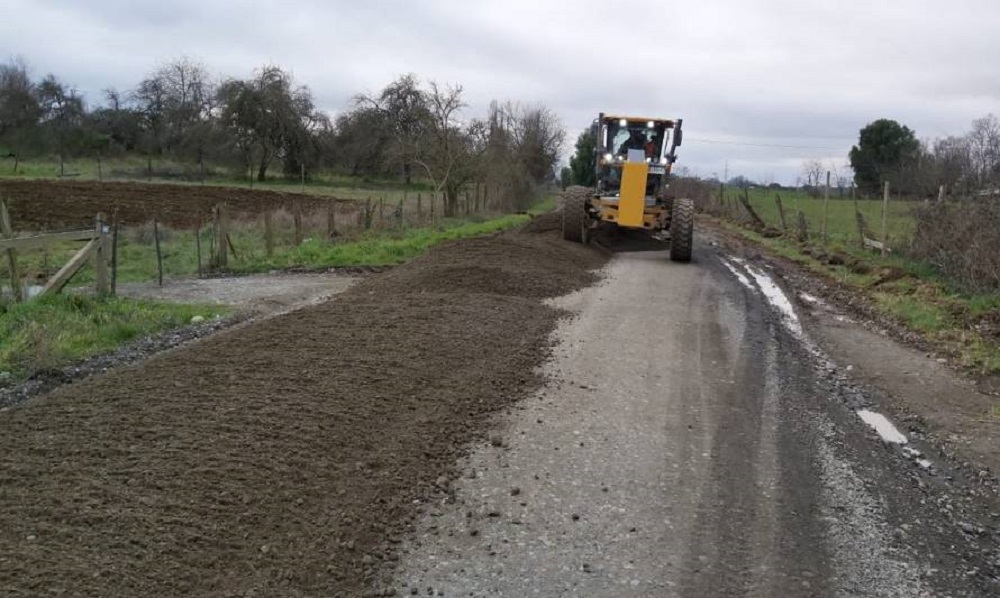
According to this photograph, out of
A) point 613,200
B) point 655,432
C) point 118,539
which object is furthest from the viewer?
point 613,200

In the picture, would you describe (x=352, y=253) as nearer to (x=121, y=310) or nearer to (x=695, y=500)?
(x=121, y=310)

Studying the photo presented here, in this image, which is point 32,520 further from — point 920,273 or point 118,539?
point 920,273

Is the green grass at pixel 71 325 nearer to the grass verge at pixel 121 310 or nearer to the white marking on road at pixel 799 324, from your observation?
the grass verge at pixel 121 310

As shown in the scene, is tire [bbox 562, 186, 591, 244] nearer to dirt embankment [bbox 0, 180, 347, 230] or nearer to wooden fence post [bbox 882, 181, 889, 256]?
wooden fence post [bbox 882, 181, 889, 256]

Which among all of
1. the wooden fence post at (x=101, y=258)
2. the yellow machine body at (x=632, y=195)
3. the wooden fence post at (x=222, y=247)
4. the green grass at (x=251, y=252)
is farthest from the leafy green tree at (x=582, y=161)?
the wooden fence post at (x=101, y=258)

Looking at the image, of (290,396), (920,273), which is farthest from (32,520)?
(920,273)

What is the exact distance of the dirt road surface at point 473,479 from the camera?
13.5 ft

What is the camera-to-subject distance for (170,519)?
171 inches

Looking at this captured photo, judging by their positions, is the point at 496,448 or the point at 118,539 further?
the point at 496,448

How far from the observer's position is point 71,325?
9.69 metres

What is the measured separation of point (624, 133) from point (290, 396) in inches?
643

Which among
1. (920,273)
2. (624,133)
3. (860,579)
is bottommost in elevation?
(860,579)

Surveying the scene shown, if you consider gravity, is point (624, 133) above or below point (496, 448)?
above

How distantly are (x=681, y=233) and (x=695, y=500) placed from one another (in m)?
14.2
